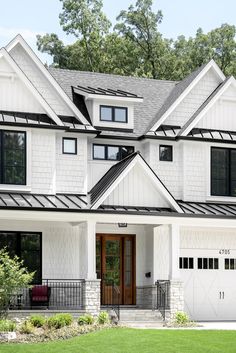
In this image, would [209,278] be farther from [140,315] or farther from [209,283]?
[140,315]

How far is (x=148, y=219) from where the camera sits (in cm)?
3053

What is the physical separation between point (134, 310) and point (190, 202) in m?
5.87

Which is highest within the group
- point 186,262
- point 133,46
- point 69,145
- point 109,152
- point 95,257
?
point 133,46

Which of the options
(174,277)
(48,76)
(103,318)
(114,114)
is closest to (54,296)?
(103,318)

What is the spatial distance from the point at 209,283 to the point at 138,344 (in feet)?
40.2

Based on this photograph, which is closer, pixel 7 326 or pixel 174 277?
pixel 7 326

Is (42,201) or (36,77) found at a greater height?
(36,77)

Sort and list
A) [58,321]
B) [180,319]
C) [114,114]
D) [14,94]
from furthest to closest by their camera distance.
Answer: [114,114]
[14,94]
[180,319]
[58,321]

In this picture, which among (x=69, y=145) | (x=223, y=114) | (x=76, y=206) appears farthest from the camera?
(x=223, y=114)

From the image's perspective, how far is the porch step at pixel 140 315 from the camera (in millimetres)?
29344

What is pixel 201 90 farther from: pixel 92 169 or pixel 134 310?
pixel 134 310

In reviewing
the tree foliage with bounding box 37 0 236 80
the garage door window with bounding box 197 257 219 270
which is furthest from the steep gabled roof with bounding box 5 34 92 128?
the tree foliage with bounding box 37 0 236 80

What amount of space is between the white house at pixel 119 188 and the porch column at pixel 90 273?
0.04m

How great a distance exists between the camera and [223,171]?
3462 centimetres
